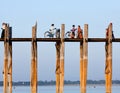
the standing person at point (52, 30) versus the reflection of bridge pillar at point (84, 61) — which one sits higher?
the standing person at point (52, 30)

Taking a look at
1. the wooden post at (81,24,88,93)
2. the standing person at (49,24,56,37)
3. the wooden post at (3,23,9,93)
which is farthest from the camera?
the standing person at (49,24,56,37)

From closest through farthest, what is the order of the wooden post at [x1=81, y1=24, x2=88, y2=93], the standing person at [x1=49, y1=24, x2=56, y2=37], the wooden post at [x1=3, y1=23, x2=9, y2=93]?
1. the wooden post at [x1=81, y1=24, x2=88, y2=93]
2. the wooden post at [x1=3, y1=23, x2=9, y2=93]
3. the standing person at [x1=49, y1=24, x2=56, y2=37]

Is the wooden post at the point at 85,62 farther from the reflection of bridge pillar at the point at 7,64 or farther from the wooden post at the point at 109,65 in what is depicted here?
the reflection of bridge pillar at the point at 7,64

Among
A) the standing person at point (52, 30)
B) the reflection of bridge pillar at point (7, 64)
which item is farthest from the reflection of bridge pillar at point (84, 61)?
the reflection of bridge pillar at point (7, 64)

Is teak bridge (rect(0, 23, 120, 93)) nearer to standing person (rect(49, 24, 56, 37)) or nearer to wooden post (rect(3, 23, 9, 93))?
wooden post (rect(3, 23, 9, 93))

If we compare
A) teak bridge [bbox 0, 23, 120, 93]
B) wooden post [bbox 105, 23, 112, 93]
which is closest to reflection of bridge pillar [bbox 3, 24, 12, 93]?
teak bridge [bbox 0, 23, 120, 93]

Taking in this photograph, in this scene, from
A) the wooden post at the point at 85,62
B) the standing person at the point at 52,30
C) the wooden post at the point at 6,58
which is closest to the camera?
the wooden post at the point at 85,62

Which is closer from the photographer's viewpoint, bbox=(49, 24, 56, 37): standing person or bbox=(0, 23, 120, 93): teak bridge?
bbox=(0, 23, 120, 93): teak bridge

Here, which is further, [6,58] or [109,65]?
[6,58]

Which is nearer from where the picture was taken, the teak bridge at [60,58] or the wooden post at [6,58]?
the teak bridge at [60,58]

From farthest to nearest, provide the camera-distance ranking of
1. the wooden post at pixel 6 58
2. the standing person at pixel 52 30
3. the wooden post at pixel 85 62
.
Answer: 1. the standing person at pixel 52 30
2. the wooden post at pixel 6 58
3. the wooden post at pixel 85 62

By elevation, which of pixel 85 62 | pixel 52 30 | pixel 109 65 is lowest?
pixel 109 65

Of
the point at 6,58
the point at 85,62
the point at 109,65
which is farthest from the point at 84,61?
the point at 6,58

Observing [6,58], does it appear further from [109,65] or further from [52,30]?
[109,65]
